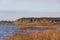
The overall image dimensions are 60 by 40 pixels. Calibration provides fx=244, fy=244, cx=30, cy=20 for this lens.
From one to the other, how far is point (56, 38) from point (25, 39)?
8.77ft

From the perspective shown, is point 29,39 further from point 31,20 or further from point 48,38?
point 31,20

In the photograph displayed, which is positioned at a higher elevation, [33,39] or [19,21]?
[33,39]

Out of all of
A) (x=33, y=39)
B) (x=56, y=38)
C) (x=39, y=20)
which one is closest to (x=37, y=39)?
(x=33, y=39)

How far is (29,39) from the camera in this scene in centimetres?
1947

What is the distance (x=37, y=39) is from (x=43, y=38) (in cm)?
69

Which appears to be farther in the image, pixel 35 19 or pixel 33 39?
pixel 35 19

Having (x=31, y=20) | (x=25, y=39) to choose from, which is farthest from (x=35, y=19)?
(x=25, y=39)

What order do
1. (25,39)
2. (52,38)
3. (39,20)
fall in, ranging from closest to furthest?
(52,38) → (25,39) → (39,20)

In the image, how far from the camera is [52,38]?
18453 millimetres

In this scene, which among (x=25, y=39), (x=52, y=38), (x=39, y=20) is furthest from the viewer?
(x=39, y=20)

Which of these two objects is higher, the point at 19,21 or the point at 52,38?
the point at 52,38

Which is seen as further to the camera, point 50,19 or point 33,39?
point 50,19

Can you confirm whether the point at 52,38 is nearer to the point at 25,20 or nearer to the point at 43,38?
the point at 43,38

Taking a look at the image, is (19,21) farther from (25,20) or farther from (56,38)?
(56,38)
